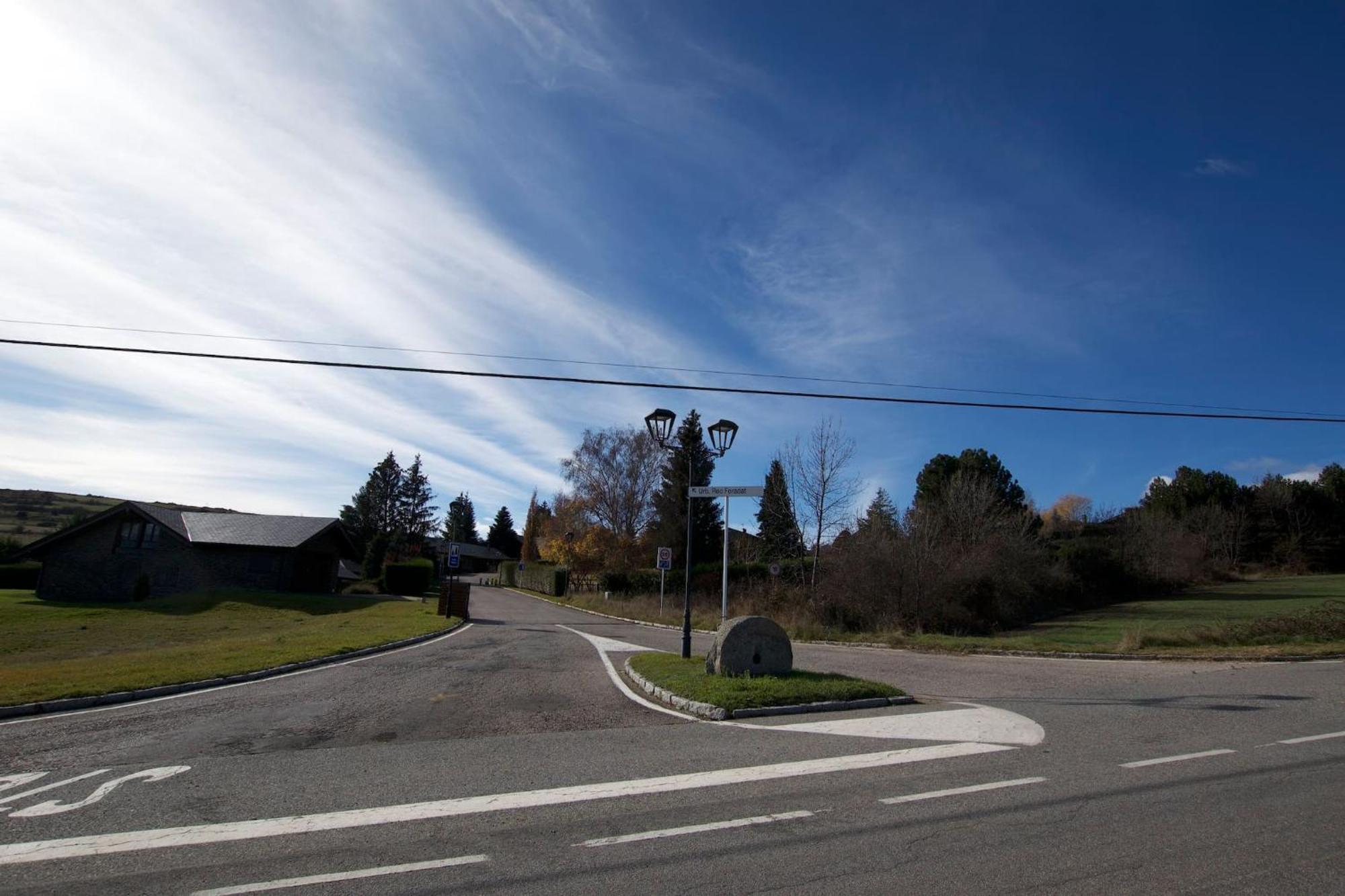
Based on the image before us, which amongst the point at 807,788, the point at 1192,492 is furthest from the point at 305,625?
the point at 1192,492

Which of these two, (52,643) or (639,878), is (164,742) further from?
(52,643)

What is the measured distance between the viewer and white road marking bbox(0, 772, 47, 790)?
596 cm

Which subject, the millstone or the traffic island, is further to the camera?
the millstone

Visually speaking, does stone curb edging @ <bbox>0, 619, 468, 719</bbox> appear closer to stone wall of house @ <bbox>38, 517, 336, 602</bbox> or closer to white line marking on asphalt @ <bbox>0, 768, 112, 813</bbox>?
white line marking on asphalt @ <bbox>0, 768, 112, 813</bbox>

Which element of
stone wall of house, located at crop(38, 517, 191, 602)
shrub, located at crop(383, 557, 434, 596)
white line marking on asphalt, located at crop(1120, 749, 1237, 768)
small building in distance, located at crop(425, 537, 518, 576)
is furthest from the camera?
small building in distance, located at crop(425, 537, 518, 576)

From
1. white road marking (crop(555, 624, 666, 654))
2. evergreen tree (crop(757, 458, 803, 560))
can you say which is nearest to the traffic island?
white road marking (crop(555, 624, 666, 654))

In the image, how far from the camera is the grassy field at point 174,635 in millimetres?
12031

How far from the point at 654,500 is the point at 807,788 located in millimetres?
50761

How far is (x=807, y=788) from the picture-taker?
585 centimetres

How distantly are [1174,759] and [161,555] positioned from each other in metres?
47.8

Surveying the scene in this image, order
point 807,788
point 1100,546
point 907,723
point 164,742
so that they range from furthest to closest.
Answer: point 1100,546
point 907,723
point 164,742
point 807,788

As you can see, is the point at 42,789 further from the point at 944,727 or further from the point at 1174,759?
the point at 1174,759

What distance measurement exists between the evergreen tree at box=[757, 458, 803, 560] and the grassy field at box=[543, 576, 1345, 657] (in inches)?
176

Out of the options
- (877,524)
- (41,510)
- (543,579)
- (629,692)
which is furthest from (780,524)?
(41,510)
